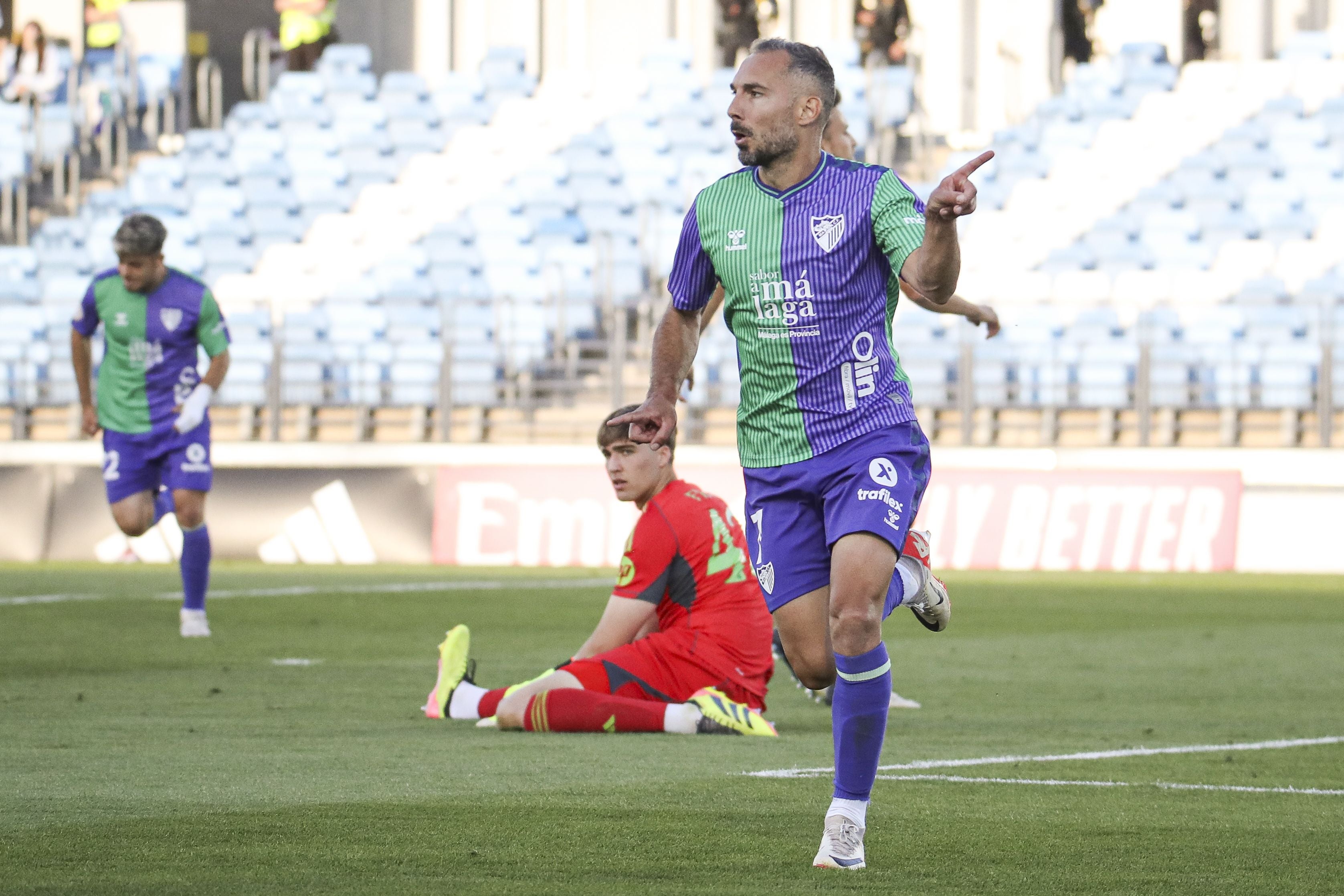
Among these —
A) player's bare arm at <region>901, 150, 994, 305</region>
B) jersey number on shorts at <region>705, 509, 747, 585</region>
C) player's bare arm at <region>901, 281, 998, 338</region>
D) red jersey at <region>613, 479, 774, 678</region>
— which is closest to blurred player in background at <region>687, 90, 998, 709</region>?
player's bare arm at <region>901, 281, 998, 338</region>

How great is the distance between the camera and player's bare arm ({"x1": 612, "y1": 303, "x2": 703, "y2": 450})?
5.18m

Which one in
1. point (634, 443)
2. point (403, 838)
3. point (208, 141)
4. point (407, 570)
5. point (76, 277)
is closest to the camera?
point (403, 838)

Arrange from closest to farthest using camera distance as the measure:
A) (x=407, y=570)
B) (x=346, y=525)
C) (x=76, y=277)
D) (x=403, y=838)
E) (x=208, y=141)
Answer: (x=403, y=838)
(x=407, y=570)
(x=346, y=525)
(x=76, y=277)
(x=208, y=141)

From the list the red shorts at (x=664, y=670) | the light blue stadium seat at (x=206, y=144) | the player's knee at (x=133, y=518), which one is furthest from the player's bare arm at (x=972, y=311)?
the light blue stadium seat at (x=206, y=144)

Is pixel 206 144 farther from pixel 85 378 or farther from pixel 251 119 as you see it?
pixel 85 378

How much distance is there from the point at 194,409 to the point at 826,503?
6934 mm

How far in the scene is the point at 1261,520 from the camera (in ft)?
63.2

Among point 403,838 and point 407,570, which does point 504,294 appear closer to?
point 407,570

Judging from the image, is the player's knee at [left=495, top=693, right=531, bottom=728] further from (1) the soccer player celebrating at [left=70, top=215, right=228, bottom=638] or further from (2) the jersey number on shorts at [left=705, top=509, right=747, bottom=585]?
(1) the soccer player celebrating at [left=70, top=215, right=228, bottom=638]

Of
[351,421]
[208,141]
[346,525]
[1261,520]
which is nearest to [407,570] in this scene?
[346,525]

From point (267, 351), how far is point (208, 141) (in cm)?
602

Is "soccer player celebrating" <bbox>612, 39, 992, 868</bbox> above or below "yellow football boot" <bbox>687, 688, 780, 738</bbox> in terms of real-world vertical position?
above

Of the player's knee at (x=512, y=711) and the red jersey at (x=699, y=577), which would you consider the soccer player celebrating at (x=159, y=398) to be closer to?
the player's knee at (x=512, y=711)

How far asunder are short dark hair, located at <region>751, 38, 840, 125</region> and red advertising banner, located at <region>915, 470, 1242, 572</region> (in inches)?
550
